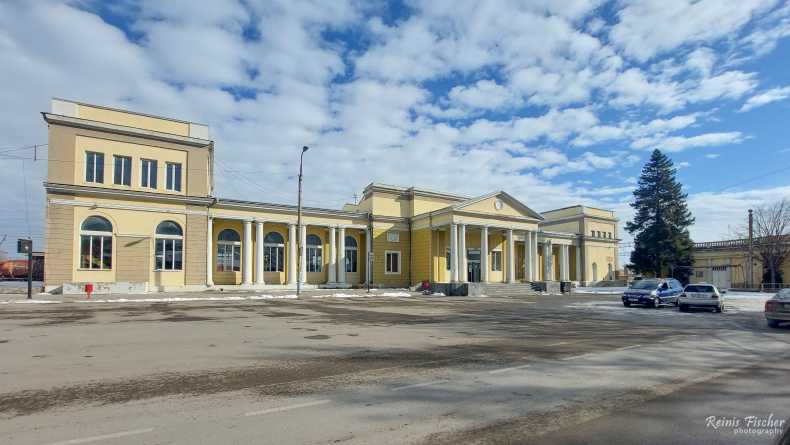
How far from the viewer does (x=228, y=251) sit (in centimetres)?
3956

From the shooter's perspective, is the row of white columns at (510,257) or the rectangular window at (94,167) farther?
the row of white columns at (510,257)

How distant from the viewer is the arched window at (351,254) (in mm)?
46000

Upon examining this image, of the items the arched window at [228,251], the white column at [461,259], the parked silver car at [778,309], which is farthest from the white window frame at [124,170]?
the parked silver car at [778,309]

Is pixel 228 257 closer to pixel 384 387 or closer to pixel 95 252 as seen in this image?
pixel 95 252

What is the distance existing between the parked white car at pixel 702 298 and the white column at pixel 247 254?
102ft

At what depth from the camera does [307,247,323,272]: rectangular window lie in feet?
144

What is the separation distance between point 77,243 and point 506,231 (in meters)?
38.2

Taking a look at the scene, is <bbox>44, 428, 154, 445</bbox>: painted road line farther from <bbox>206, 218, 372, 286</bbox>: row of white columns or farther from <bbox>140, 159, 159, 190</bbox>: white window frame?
<bbox>140, 159, 159, 190</bbox>: white window frame

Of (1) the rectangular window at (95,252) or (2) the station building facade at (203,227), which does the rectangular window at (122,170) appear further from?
(1) the rectangular window at (95,252)

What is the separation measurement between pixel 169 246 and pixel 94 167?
7.56 metres

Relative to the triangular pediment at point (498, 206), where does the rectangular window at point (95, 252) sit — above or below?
below

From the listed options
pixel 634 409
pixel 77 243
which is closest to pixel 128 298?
pixel 77 243

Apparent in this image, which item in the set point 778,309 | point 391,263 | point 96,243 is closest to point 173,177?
point 96,243

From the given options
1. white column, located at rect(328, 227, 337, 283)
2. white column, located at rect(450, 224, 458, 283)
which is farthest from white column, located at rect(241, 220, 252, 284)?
white column, located at rect(450, 224, 458, 283)
